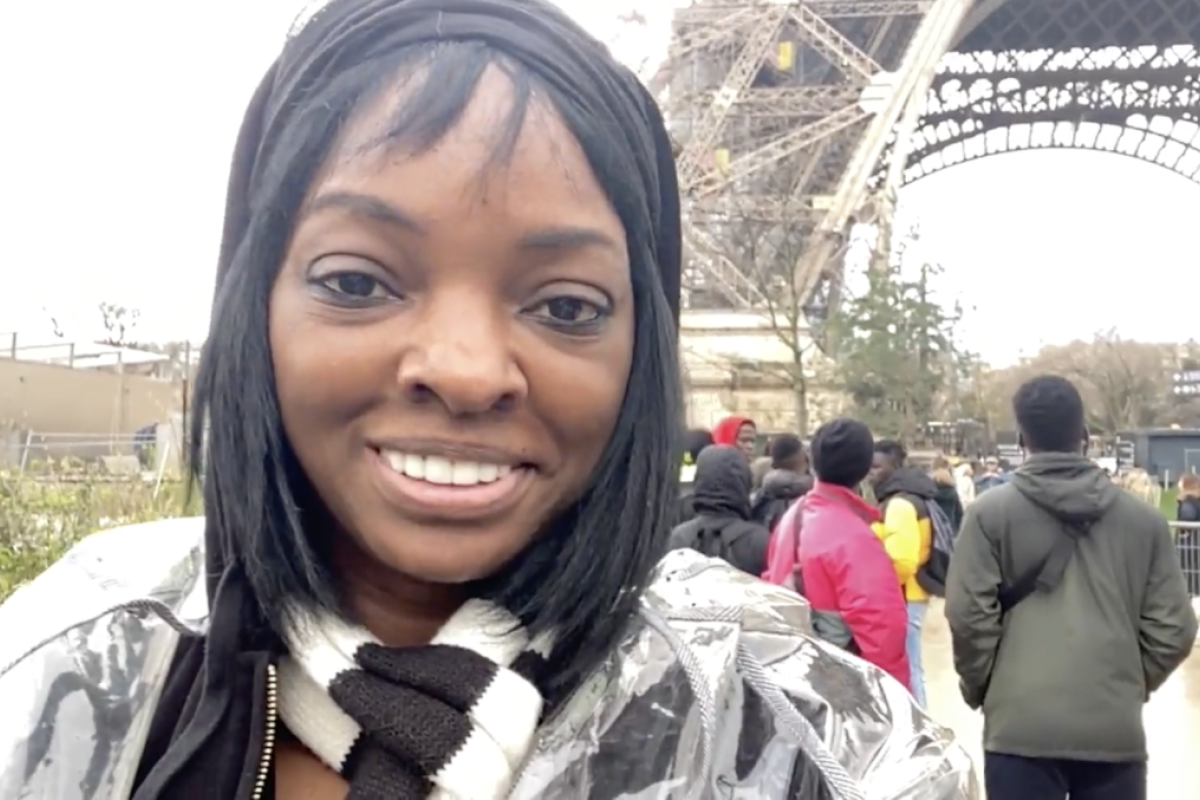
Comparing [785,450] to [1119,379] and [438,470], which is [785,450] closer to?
[438,470]

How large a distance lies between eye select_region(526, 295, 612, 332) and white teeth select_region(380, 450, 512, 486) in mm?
111

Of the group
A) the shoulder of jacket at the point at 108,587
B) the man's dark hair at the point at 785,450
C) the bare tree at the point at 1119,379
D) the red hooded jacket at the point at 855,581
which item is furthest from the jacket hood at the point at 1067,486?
the bare tree at the point at 1119,379

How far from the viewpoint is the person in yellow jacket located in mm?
5793

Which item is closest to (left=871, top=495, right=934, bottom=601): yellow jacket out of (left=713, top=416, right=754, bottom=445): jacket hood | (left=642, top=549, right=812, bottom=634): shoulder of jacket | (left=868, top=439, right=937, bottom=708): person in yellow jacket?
(left=868, top=439, right=937, bottom=708): person in yellow jacket

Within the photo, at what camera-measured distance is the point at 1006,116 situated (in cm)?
3397

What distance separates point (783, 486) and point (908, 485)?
53 cm

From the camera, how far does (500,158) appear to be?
3.28 feet

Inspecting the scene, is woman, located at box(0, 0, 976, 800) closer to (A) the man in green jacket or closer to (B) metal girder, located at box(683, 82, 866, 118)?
(A) the man in green jacket

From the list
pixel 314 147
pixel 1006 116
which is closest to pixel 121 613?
pixel 314 147

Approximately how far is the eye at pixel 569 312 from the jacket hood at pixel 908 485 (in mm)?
5059

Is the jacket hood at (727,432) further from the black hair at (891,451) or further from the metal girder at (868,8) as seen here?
the metal girder at (868,8)

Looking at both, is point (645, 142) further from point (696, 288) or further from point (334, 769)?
point (696, 288)

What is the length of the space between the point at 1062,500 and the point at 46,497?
3431 mm

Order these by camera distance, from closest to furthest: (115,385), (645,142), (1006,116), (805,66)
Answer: (645,142) < (115,385) < (805,66) < (1006,116)
